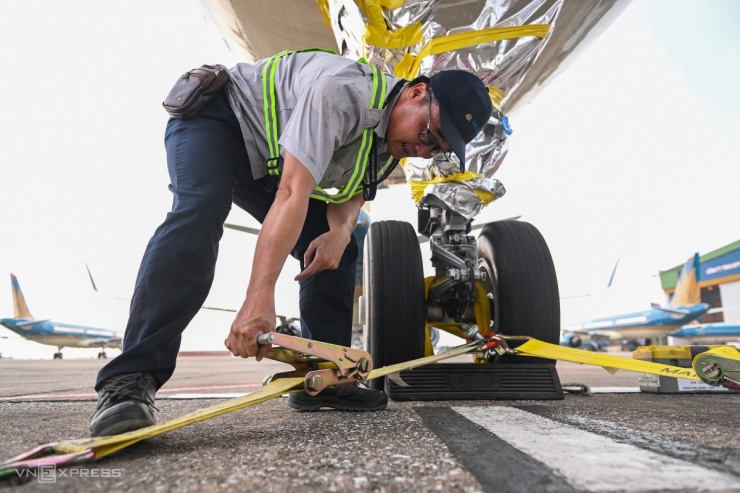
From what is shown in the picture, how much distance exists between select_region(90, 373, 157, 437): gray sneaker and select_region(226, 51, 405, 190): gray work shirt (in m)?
0.72

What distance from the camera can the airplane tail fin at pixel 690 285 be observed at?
22.8 m

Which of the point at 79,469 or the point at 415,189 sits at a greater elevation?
the point at 415,189

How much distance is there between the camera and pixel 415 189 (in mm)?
2346

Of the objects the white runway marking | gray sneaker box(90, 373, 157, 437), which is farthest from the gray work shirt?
the white runway marking

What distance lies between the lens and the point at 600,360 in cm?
173

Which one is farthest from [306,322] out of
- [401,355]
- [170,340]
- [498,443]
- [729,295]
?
[729,295]

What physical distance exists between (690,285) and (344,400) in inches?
1022

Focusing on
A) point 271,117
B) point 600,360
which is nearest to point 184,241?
point 271,117

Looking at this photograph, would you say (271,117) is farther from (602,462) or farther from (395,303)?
(602,462)

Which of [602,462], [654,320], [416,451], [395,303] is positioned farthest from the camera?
[654,320]

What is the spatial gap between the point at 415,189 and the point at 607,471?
1.68 metres

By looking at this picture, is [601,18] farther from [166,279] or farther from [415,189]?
[166,279]

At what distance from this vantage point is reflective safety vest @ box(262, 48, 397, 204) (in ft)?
5.31

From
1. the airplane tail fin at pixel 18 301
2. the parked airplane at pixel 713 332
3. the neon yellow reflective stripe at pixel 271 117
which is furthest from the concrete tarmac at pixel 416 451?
the airplane tail fin at pixel 18 301
